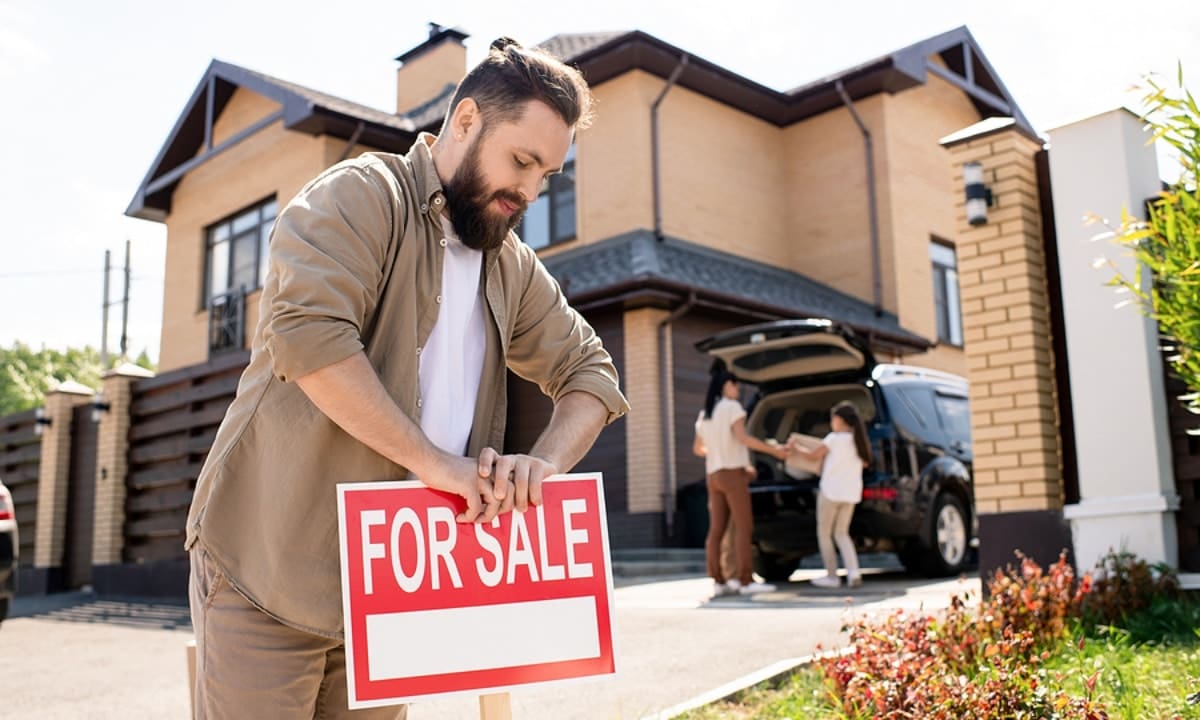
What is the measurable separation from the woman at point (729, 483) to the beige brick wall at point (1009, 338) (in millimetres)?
2427

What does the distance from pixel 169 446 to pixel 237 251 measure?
8318 millimetres

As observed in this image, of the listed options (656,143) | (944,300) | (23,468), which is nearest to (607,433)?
(656,143)

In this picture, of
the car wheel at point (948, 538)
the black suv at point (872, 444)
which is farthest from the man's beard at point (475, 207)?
the car wheel at point (948, 538)

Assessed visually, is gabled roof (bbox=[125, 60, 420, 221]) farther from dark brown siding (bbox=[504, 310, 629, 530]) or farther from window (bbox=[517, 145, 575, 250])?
dark brown siding (bbox=[504, 310, 629, 530])

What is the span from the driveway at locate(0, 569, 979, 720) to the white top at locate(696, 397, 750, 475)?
1095 mm

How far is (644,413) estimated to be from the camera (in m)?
14.6

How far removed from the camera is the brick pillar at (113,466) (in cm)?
1421

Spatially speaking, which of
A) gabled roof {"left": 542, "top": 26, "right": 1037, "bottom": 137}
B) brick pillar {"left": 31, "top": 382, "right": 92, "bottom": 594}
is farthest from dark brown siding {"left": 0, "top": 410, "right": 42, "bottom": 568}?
gabled roof {"left": 542, "top": 26, "right": 1037, "bottom": 137}

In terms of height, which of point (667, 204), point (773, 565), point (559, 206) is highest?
point (559, 206)

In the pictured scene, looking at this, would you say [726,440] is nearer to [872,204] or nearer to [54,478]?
[872,204]

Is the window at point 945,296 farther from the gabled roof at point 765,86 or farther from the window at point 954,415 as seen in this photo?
the window at point 954,415

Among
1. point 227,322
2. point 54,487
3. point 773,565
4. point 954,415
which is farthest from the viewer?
point 227,322

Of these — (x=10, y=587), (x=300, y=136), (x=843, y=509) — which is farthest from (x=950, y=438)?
(x=300, y=136)

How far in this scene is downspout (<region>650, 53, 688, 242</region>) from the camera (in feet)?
53.8
